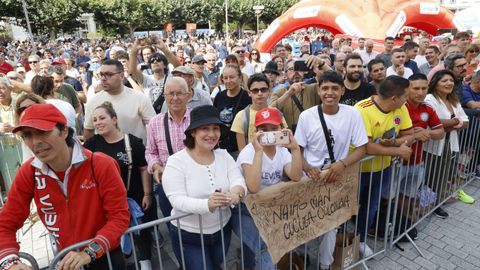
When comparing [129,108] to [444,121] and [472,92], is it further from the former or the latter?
[472,92]

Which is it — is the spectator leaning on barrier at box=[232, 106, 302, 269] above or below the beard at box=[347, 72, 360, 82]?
below

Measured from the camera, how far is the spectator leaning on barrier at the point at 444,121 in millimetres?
4125

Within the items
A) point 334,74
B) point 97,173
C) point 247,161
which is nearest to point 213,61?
point 334,74

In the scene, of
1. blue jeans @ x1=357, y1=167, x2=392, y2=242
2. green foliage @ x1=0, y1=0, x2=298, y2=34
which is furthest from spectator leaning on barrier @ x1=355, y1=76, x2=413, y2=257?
green foliage @ x1=0, y1=0, x2=298, y2=34

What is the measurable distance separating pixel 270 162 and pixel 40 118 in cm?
171

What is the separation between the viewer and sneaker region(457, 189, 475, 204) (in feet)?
15.9

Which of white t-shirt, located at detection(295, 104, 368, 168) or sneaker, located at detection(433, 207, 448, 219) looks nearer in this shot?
white t-shirt, located at detection(295, 104, 368, 168)

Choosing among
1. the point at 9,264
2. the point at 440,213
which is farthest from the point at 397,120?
the point at 9,264

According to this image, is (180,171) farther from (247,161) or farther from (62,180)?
(62,180)

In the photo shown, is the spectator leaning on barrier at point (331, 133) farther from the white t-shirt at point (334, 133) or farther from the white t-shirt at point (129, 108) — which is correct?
the white t-shirt at point (129, 108)

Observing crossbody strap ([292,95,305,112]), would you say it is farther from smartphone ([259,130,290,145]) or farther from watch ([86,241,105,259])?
watch ([86,241,105,259])

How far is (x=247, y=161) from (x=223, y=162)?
22 cm

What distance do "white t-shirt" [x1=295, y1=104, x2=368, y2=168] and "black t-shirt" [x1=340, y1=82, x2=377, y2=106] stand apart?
1.03 meters

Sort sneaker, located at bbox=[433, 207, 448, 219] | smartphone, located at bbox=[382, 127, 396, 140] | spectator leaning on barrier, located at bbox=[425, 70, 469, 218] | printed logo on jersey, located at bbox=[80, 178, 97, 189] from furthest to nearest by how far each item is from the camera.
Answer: sneaker, located at bbox=[433, 207, 448, 219]
spectator leaning on barrier, located at bbox=[425, 70, 469, 218]
smartphone, located at bbox=[382, 127, 396, 140]
printed logo on jersey, located at bbox=[80, 178, 97, 189]
